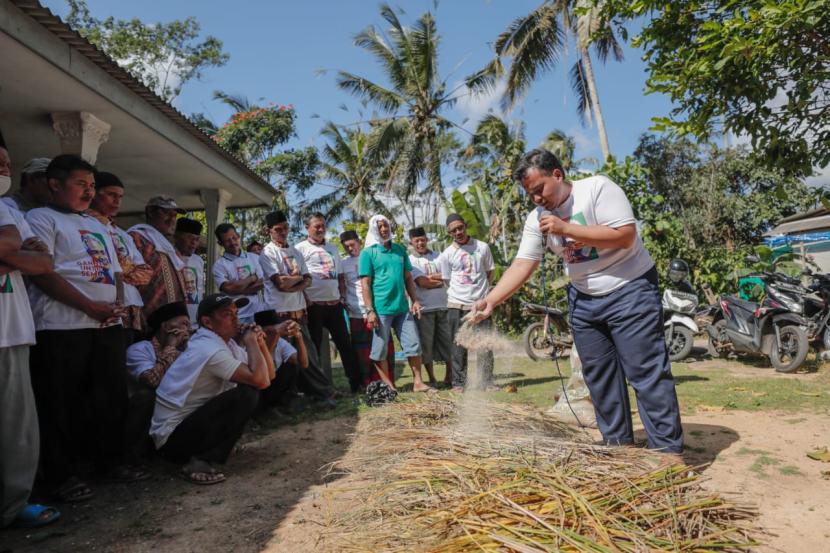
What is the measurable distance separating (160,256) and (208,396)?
1237 mm

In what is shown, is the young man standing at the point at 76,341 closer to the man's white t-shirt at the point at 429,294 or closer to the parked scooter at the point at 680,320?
the man's white t-shirt at the point at 429,294

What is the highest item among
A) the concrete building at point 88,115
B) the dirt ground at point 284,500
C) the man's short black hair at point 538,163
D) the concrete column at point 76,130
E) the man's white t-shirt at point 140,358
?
the concrete building at point 88,115

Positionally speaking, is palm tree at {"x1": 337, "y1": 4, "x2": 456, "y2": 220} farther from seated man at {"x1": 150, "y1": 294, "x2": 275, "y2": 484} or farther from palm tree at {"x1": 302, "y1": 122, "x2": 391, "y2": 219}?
seated man at {"x1": 150, "y1": 294, "x2": 275, "y2": 484}

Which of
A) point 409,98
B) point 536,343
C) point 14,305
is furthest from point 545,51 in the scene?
point 14,305

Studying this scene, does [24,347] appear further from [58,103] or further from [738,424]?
[738,424]

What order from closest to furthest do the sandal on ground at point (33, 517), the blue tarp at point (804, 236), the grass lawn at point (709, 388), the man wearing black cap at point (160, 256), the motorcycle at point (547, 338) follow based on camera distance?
the sandal on ground at point (33, 517), the man wearing black cap at point (160, 256), the grass lawn at point (709, 388), the motorcycle at point (547, 338), the blue tarp at point (804, 236)

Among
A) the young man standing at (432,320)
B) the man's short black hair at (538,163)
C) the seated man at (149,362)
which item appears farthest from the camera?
the young man standing at (432,320)

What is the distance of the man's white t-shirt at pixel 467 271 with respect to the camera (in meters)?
6.08

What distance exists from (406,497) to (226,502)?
45.5 inches

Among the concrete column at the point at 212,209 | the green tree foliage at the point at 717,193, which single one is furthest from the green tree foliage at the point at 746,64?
Answer: the green tree foliage at the point at 717,193

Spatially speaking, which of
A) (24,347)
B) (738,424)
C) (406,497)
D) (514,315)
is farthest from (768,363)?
(24,347)

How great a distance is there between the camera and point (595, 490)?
2.19 meters

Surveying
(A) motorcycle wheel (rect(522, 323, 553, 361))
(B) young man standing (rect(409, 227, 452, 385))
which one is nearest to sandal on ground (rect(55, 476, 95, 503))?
(B) young man standing (rect(409, 227, 452, 385))

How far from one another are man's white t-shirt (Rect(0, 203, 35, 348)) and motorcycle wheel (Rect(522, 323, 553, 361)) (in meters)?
7.12
